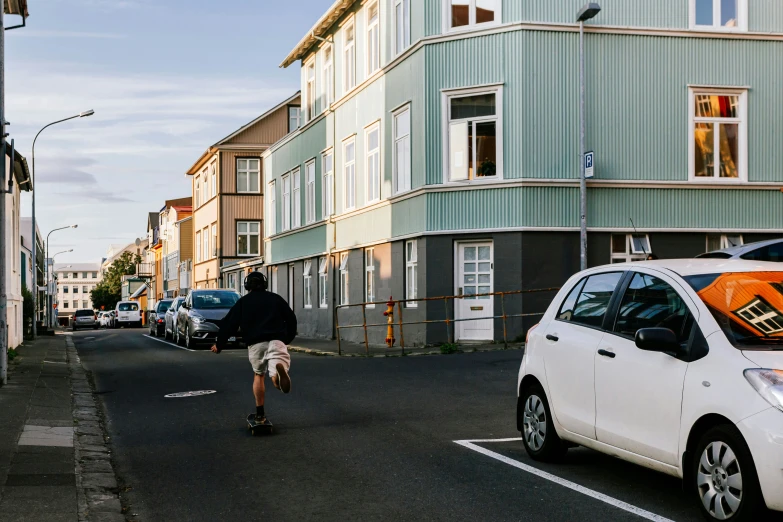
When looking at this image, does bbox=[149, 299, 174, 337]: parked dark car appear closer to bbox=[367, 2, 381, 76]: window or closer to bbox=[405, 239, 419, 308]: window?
bbox=[367, 2, 381, 76]: window

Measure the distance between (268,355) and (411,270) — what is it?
15266mm

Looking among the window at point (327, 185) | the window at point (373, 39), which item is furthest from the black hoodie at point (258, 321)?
the window at point (327, 185)

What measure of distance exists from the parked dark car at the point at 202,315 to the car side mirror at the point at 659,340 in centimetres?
2195

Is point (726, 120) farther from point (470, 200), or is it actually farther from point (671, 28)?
point (470, 200)

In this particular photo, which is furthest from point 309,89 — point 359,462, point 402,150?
point 359,462

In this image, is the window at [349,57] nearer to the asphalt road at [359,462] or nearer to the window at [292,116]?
the asphalt road at [359,462]

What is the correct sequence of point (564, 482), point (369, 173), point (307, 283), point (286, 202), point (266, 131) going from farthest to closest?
point (266, 131) < point (286, 202) < point (307, 283) < point (369, 173) < point (564, 482)

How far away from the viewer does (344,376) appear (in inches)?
664

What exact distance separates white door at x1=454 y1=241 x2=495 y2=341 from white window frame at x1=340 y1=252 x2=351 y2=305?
7.91 meters

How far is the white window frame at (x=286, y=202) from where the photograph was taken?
39.8 m

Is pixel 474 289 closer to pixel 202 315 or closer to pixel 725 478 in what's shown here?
pixel 202 315

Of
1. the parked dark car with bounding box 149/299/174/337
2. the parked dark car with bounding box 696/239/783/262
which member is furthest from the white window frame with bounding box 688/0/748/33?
the parked dark car with bounding box 149/299/174/337

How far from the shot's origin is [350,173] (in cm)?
3139

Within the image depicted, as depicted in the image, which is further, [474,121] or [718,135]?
[718,135]
